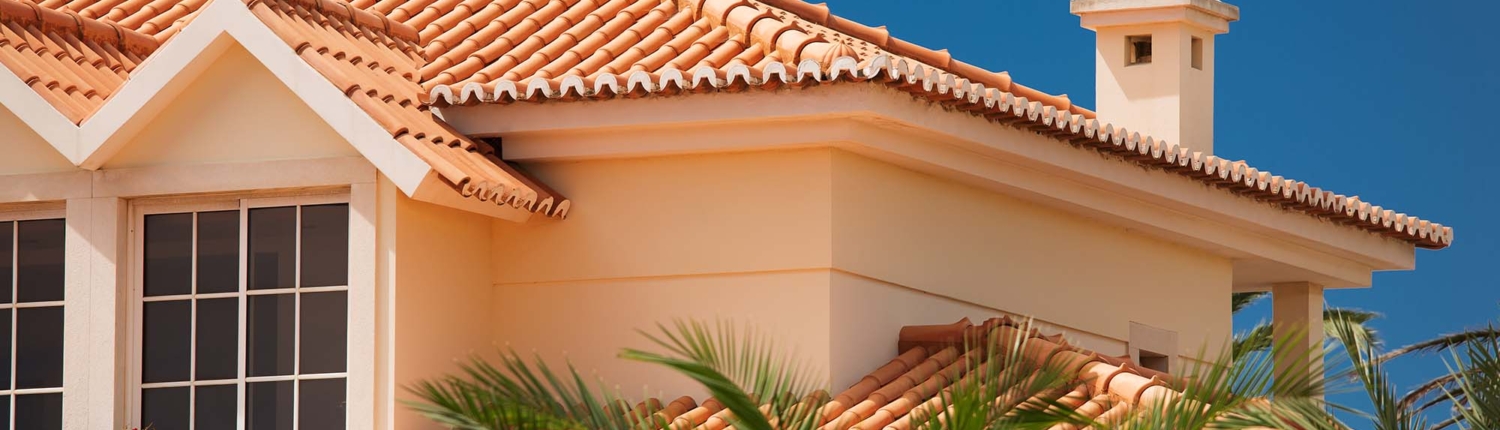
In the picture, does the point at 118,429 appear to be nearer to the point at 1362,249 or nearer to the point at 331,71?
the point at 331,71

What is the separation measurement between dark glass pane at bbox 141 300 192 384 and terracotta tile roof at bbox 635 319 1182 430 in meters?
2.64

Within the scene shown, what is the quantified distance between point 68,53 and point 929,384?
18.1ft

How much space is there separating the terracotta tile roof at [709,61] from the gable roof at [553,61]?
0.01m

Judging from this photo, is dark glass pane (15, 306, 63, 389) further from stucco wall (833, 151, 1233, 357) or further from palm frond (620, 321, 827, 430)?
palm frond (620, 321, 827, 430)

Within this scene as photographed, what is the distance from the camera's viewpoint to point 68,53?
13711 mm

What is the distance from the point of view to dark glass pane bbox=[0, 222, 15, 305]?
13.2 m

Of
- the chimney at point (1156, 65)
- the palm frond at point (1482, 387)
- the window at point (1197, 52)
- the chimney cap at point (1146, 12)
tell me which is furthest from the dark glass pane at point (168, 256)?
the window at point (1197, 52)

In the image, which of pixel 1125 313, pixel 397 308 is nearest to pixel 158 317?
pixel 397 308

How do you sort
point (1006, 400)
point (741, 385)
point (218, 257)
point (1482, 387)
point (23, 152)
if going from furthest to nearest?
point (23, 152) → point (218, 257) → point (1482, 387) → point (741, 385) → point (1006, 400)

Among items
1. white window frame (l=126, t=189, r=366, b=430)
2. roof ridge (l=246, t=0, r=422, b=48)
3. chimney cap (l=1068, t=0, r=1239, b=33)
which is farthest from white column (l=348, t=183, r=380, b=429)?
chimney cap (l=1068, t=0, r=1239, b=33)

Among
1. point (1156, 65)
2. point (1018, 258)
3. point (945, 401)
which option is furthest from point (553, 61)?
point (1156, 65)

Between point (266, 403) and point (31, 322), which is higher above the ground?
point (31, 322)

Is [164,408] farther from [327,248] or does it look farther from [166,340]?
[327,248]

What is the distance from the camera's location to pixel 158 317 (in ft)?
42.2
